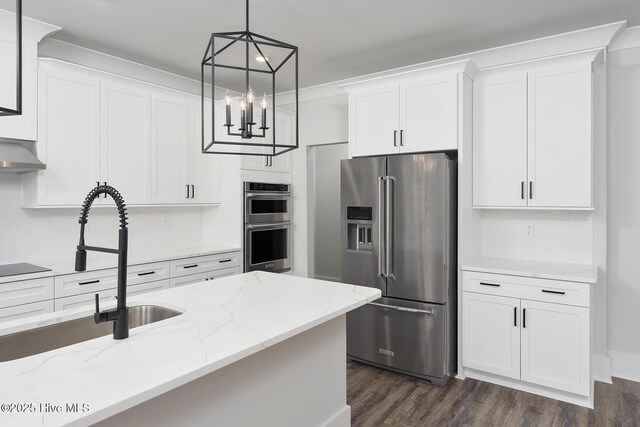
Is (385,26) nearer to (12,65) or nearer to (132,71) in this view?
(132,71)

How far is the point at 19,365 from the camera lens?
50.1 inches

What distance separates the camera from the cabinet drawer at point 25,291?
8.96 feet

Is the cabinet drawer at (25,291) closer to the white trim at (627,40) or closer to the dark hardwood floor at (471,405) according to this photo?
the dark hardwood floor at (471,405)

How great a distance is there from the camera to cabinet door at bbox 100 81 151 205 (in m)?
3.51

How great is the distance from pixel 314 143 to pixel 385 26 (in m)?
1.89

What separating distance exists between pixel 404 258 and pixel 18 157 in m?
2.92

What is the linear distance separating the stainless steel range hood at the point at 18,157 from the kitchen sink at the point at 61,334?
160cm

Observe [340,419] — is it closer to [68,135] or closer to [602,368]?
[602,368]

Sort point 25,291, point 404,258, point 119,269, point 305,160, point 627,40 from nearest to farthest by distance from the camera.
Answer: point 119,269
point 25,291
point 627,40
point 404,258
point 305,160

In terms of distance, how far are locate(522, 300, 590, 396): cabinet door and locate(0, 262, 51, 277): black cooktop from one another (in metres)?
3.53

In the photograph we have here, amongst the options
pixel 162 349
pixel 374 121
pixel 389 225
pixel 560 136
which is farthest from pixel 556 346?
pixel 162 349

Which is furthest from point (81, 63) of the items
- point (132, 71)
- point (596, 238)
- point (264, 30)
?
point (596, 238)

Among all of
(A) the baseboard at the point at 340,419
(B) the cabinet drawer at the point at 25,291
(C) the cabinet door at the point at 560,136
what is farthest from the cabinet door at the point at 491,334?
(B) the cabinet drawer at the point at 25,291

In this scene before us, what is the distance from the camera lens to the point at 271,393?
6.15 ft
